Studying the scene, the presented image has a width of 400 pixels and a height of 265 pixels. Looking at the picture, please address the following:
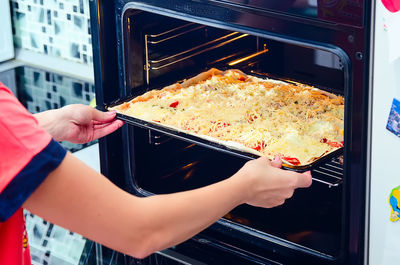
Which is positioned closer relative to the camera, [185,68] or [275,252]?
[275,252]

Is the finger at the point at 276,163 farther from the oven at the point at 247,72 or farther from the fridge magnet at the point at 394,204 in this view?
the fridge magnet at the point at 394,204

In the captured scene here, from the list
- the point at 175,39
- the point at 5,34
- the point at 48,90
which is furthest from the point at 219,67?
the point at 5,34

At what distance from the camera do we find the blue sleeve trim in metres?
0.96

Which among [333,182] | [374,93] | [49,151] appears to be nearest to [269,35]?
[374,93]

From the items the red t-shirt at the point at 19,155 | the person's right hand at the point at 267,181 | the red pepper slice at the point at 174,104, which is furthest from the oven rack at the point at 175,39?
the red t-shirt at the point at 19,155

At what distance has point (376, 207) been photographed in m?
1.40

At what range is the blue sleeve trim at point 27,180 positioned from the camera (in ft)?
3.14

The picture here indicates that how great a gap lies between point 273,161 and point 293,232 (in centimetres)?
30

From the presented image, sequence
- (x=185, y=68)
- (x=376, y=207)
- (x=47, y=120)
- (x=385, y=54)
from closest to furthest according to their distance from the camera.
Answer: (x=385, y=54) < (x=376, y=207) < (x=47, y=120) < (x=185, y=68)

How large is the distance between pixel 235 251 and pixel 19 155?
0.91 meters

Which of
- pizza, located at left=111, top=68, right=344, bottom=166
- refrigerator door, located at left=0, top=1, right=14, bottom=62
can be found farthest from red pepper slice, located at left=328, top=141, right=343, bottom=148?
refrigerator door, located at left=0, top=1, right=14, bottom=62

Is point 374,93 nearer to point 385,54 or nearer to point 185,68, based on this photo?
point 385,54

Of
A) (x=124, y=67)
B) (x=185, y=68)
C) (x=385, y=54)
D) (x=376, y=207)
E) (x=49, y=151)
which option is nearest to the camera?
(x=49, y=151)

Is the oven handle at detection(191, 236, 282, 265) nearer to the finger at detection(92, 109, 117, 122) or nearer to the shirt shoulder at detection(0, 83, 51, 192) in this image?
the finger at detection(92, 109, 117, 122)
